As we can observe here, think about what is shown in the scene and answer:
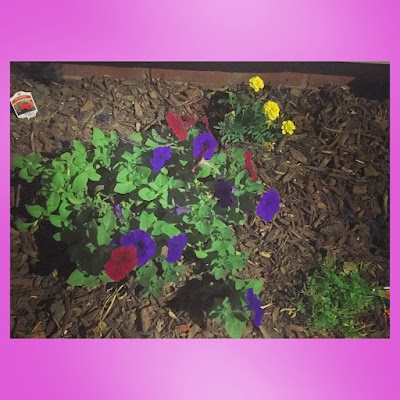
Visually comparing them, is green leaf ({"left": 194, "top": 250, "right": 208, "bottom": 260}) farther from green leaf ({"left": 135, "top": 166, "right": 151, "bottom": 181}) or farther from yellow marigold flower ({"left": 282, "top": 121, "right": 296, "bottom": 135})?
yellow marigold flower ({"left": 282, "top": 121, "right": 296, "bottom": 135})

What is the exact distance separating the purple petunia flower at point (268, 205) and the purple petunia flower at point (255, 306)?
0.98 ft

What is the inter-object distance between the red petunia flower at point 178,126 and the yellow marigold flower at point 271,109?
0.32 m

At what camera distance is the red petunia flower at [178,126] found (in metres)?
1.83

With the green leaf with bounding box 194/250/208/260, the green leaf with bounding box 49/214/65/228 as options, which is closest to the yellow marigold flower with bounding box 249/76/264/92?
the green leaf with bounding box 194/250/208/260

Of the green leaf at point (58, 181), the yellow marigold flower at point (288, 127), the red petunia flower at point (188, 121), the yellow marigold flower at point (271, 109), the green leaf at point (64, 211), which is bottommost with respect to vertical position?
the green leaf at point (64, 211)

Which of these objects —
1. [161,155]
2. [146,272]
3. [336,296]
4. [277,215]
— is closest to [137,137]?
[161,155]

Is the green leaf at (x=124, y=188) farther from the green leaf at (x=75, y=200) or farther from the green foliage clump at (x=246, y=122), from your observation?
the green foliage clump at (x=246, y=122)

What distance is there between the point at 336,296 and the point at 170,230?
714 millimetres

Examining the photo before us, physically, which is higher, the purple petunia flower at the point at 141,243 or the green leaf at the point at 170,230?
the green leaf at the point at 170,230

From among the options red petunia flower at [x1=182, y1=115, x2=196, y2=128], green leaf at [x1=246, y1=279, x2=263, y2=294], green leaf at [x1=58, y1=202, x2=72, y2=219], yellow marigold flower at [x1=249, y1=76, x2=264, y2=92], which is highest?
yellow marigold flower at [x1=249, y1=76, x2=264, y2=92]

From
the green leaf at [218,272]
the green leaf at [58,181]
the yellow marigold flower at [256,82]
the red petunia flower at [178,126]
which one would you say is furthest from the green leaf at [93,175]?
the yellow marigold flower at [256,82]

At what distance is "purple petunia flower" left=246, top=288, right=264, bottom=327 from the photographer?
1.86 meters

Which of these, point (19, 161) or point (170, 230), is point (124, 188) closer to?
point (170, 230)

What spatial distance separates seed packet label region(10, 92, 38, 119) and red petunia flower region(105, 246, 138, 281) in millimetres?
631
